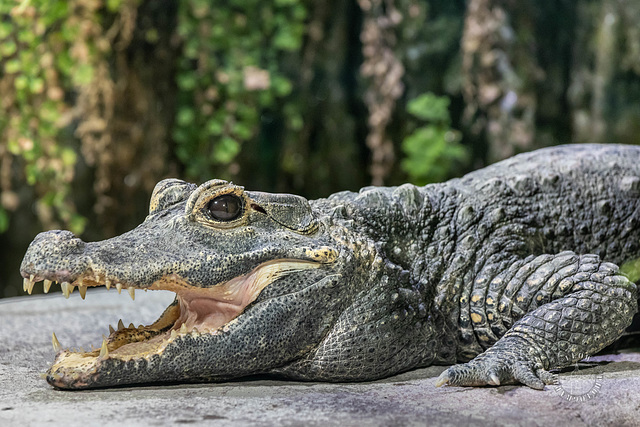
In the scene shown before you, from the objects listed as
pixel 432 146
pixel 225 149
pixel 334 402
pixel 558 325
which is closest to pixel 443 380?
pixel 334 402

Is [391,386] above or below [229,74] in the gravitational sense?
below

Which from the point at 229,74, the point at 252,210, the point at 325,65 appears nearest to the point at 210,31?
the point at 229,74

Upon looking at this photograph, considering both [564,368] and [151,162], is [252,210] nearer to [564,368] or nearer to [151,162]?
[564,368]

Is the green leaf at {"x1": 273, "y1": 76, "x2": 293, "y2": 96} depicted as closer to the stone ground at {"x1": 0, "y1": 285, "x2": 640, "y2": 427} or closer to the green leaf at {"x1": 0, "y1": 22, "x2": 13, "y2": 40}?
the green leaf at {"x1": 0, "y1": 22, "x2": 13, "y2": 40}

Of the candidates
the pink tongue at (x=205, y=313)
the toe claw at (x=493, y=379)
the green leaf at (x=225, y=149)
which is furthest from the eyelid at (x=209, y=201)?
the green leaf at (x=225, y=149)

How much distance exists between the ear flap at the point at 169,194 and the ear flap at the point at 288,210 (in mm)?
362

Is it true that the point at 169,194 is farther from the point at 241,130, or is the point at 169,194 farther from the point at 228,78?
the point at 228,78

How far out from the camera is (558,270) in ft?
12.3

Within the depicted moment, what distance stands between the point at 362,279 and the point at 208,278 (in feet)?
2.71

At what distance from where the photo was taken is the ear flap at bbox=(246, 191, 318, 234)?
11.3 feet

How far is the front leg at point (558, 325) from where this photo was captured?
3.21 metres

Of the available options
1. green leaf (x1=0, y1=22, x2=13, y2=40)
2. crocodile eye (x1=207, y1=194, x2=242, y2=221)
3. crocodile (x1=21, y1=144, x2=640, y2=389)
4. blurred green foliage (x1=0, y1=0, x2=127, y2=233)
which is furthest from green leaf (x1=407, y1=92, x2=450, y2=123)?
crocodile eye (x1=207, y1=194, x2=242, y2=221)

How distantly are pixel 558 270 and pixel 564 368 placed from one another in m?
0.55

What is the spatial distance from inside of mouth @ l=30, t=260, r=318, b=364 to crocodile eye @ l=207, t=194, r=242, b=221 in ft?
1.00
